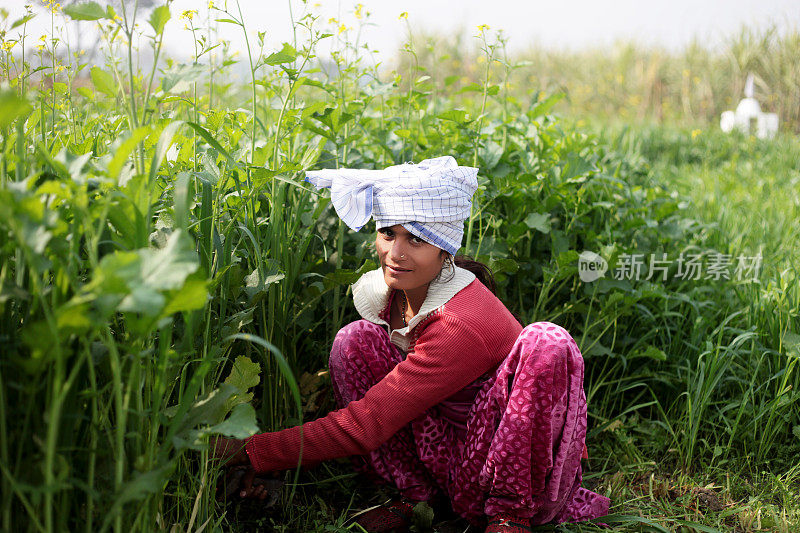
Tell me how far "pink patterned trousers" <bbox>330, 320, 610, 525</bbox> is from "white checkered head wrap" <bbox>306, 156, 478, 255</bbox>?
28 centimetres

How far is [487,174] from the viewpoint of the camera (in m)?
2.12

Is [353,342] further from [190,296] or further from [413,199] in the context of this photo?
[190,296]

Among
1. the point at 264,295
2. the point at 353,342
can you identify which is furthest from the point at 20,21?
the point at 353,342

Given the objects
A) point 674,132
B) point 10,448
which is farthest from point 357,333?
point 674,132

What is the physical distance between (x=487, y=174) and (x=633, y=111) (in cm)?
851

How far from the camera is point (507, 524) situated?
1521mm

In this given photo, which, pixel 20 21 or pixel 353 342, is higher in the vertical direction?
pixel 20 21

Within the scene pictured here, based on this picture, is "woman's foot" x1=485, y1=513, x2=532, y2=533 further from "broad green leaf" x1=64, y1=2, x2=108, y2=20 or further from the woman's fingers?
"broad green leaf" x1=64, y1=2, x2=108, y2=20

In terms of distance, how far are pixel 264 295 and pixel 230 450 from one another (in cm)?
33

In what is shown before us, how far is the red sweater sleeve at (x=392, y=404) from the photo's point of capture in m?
1.47

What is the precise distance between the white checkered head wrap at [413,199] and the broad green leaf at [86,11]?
618 mm

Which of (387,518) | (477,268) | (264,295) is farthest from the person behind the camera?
(477,268)

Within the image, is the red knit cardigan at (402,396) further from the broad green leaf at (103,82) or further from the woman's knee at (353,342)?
the broad green leaf at (103,82)

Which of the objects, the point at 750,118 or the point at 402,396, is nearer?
the point at 402,396
